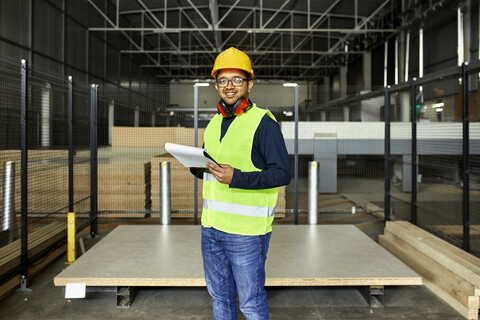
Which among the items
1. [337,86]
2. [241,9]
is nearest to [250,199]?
[241,9]

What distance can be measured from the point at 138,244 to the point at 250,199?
3.05 meters

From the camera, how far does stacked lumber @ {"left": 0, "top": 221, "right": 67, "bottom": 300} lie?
4.00m

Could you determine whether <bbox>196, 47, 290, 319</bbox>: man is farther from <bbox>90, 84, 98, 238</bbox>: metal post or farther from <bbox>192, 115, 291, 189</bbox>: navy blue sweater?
<bbox>90, 84, 98, 238</bbox>: metal post

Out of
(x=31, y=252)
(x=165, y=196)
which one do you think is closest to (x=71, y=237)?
(x=31, y=252)

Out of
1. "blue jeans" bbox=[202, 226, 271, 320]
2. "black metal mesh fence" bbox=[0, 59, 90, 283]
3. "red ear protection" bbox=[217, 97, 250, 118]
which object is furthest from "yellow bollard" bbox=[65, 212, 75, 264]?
"red ear protection" bbox=[217, 97, 250, 118]

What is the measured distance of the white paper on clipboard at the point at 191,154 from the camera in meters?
1.91

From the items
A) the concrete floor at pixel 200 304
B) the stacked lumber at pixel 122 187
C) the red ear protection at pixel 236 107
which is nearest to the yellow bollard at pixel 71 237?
the concrete floor at pixel 200 304

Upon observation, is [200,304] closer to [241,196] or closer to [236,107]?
[241,196]

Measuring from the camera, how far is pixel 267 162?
2.07m

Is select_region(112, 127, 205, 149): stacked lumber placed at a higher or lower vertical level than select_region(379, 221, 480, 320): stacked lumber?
higher

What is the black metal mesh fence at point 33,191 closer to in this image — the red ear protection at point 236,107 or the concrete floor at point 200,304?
the concrete floor at point 200,304

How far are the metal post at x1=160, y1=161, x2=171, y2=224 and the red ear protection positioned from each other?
4.00 m

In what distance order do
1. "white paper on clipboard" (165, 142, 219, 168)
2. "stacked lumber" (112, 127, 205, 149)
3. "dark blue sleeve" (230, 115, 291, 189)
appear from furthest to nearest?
"stacked lumber" (112, 127, 205, 149)
"dark blue sleeve" (230, 115, 291, 189)
"white paper on clipboard" (165, 142, 219, 168)

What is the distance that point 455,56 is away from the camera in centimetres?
1292
